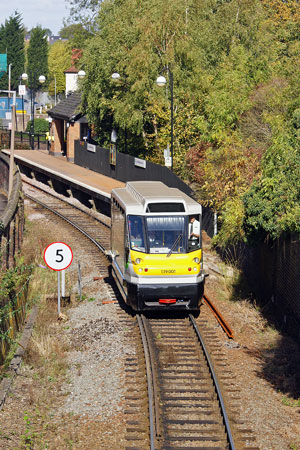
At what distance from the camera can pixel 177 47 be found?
111ft

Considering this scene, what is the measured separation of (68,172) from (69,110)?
10.5 meters

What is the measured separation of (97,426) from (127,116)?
2686 centimetres

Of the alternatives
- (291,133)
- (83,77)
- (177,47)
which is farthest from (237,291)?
(83,77)

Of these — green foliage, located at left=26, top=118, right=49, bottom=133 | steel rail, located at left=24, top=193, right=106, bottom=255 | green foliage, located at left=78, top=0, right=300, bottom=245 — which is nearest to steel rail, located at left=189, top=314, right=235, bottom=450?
green foliage, located at left=78, top=0, right=300, bottom=245

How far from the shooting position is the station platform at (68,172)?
34.4 m

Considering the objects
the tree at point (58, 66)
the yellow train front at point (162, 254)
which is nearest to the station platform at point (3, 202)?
the yellow train front at point (162, 254)

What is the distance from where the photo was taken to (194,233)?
1634 centimetres

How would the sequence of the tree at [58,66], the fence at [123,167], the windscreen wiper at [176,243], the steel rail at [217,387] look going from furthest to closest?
the tree at [58,66] → the fence at [123,167] → the windscreen wiper at [176,243] → the steel rail at [217,387]

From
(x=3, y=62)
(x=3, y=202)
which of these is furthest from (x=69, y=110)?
(x=3, y=62)

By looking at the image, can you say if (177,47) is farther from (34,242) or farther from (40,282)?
(40,282)

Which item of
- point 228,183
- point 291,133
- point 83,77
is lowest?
point 228,183

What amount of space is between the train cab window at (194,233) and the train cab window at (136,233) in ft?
3.87

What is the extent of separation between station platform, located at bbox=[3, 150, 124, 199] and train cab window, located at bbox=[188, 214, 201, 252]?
1478 centimetres

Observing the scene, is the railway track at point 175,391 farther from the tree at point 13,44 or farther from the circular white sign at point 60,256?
the tree at point 13,44
